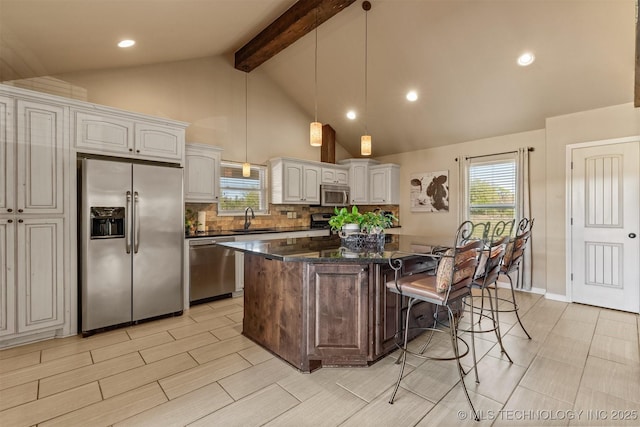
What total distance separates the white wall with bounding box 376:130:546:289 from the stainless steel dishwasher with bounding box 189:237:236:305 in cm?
276

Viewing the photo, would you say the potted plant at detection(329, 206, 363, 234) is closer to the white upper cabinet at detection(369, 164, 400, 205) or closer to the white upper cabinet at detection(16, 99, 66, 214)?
the white upper cabinet at detection(16, 99, 66, 214)

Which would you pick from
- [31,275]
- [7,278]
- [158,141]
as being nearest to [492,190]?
[158,141]

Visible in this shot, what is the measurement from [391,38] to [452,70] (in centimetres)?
95

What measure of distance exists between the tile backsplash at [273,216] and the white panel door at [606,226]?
2.98m

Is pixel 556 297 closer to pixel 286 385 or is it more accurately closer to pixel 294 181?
pixel 286 385

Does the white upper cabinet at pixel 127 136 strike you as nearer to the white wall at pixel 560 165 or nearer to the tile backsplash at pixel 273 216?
the tile backsplash at pixel 273 216

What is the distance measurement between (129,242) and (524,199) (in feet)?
17.4

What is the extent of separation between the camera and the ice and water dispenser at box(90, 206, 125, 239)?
9.97 ft

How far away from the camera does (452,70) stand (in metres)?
4.18

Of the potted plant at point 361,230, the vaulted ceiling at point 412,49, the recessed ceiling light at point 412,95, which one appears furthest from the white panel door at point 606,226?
the potted plant at point 361,230

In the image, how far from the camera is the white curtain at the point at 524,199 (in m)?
4.54

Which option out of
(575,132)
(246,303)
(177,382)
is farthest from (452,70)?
(177,382)

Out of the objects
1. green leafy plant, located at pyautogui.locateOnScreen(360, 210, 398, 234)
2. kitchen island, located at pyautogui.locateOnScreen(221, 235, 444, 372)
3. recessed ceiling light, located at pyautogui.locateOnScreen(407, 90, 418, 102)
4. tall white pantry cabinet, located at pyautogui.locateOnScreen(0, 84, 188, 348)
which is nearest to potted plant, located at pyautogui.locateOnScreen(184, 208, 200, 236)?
tall white pantry cabinet, located at pyautogui.locateOnScreen(0, 84, 188, 348)

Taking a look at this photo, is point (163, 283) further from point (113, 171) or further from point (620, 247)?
point (620, 247)
